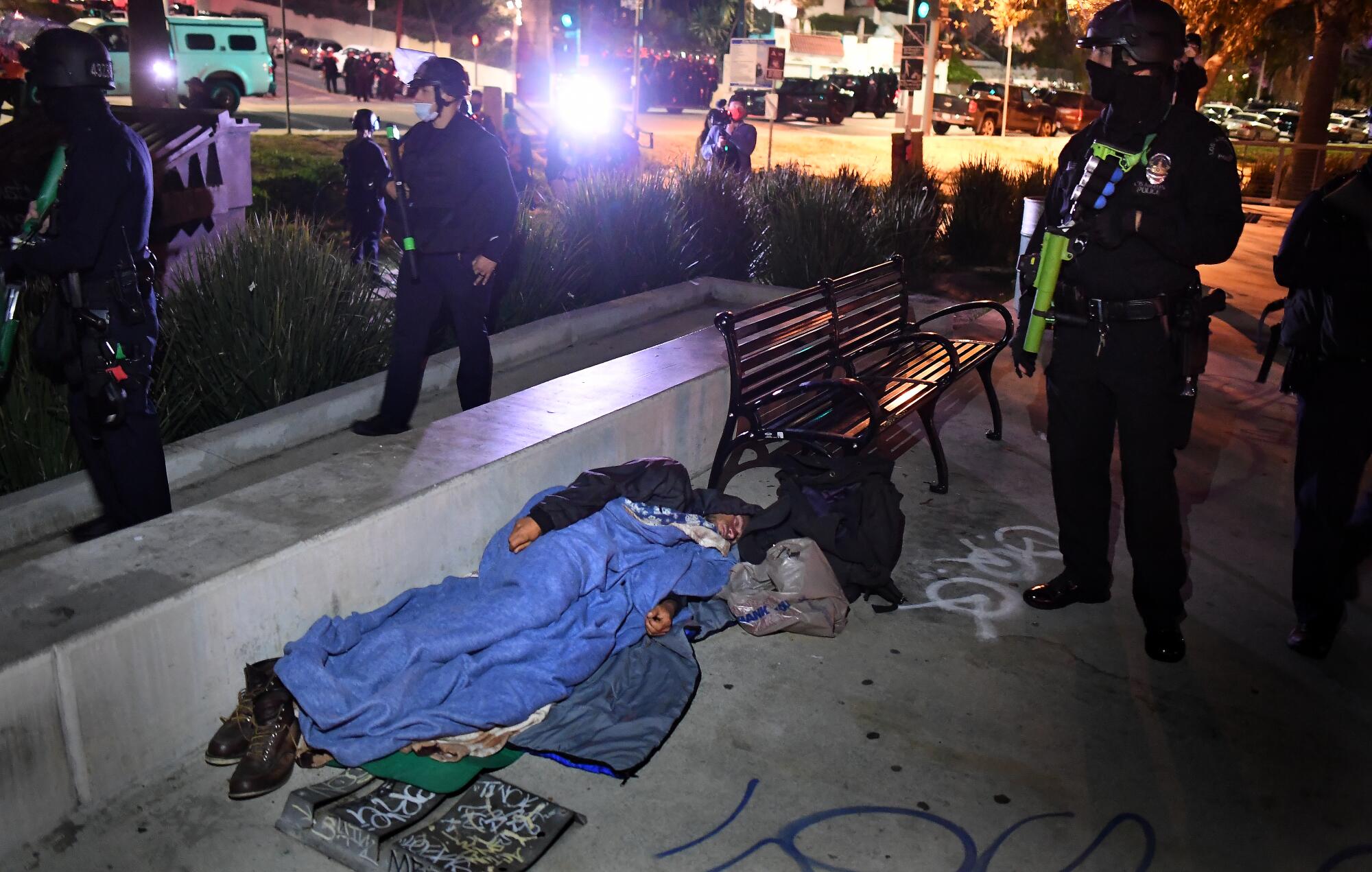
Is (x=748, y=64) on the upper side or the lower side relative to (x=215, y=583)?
upper

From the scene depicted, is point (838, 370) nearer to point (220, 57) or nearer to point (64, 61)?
point (64, 61)

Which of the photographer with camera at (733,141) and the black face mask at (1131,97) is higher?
the black face mask at (1131,97)

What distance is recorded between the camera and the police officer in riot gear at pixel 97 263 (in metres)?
3.96

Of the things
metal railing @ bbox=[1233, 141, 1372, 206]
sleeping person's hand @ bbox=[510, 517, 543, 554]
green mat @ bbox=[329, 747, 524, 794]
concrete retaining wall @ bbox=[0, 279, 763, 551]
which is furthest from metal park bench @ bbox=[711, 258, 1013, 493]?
metal railing @ bbox=[1233, 141, 1372, 206]

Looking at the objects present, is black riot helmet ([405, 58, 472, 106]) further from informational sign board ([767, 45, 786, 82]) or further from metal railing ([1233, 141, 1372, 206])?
metal railing ([1233, 141, 1372, 206])

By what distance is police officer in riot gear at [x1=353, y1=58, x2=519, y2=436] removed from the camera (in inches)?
219

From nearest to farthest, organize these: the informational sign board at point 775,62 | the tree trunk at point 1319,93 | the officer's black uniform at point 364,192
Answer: the officer's black uniform at point 364,192, the informational sign board at point 775,62, the tree trunk at point 1319,93

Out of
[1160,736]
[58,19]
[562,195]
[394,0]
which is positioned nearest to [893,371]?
[1160,736]

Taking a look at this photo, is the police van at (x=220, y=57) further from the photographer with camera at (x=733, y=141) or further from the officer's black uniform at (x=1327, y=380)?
the officer's black uniform at (x=1327, y=380)

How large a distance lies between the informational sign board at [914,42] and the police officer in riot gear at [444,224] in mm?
13046

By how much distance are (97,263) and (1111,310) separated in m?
3.49

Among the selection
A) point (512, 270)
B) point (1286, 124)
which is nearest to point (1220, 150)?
point (512, 270)

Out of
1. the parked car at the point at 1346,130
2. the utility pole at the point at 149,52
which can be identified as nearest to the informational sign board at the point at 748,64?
the utility pole at the point at 149,52

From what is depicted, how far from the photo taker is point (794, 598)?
3.99 metres
